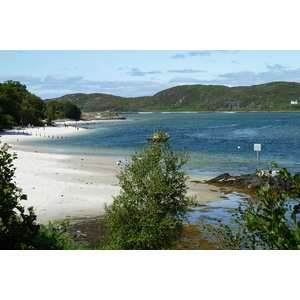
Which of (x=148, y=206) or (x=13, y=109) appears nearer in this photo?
(x=148, y=206)

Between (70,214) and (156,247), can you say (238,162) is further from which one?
(156,247)

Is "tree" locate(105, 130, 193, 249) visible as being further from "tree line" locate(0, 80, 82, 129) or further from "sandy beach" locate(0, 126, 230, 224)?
"tree line" locate(0, 80, 82, 129)

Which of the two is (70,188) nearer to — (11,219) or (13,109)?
(11,219)

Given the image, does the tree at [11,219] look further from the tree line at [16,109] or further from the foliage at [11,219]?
the tree line at [16,109]

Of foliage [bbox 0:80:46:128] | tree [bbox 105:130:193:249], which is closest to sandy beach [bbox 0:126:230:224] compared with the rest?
tree [bbox 105:130:193:249]

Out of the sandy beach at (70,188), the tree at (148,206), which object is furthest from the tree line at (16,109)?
the tree at (148,206)

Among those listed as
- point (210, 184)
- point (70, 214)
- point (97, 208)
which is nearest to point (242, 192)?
point (210, 184)

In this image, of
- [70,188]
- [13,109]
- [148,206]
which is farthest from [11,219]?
[13,109]

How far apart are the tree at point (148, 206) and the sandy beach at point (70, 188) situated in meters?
2.31

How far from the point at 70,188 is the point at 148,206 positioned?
2051 cm

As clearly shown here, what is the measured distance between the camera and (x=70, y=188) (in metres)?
36.8

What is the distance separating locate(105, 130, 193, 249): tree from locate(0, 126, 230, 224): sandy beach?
91.0 inches

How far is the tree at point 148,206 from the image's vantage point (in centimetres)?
1723

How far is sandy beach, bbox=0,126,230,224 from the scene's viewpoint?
28.9 metres
